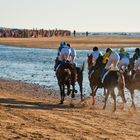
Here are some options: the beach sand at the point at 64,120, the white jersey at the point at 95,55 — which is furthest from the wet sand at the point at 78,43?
the beach sand at the point at 64,120

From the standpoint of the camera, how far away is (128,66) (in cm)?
2059

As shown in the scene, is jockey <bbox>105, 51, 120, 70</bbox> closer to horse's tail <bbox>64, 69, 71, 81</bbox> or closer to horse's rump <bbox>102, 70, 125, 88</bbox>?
horse's rump <bbox>102, 70, 125, 88</bbox>

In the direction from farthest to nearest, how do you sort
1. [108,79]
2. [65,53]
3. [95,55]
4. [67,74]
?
[95,55] < [65,53] < [67,74] < [108,79]

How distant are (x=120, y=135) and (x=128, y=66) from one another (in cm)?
738

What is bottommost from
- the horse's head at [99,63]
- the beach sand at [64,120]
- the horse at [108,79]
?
the beach sand at [64,120]

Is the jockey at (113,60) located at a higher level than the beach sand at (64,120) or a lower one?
higher

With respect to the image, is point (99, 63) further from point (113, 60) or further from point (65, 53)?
point (113, 60)

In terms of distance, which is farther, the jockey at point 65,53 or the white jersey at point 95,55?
the white jersey at point 95,55

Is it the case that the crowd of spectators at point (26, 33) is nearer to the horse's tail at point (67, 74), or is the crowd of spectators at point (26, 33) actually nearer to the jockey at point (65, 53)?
the jockey at point (65, 53)

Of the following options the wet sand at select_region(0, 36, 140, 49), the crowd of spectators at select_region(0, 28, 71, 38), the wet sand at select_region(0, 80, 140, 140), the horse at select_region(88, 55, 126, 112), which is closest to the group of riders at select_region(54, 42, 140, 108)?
the horse at select_region(88, 55, 126, 112)

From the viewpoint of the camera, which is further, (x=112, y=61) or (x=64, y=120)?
(x=112, y=61)

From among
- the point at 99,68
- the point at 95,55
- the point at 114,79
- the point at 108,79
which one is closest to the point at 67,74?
the point at 99,68

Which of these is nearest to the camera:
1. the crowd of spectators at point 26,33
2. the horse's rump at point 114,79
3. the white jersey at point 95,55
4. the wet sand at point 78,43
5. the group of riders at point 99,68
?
the horse's rump at point 114,79

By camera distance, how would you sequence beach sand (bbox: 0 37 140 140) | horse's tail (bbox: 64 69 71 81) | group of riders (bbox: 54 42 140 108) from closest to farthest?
beach sand (bbox: 0 37 140 140)
group of riders (bbox: 54 42 140 108)
horse's tail (bbox: 64 69 71 81)
